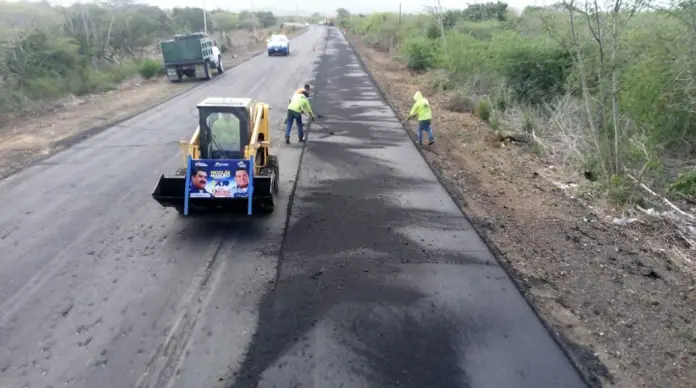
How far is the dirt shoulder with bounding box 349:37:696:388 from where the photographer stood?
19.8ft

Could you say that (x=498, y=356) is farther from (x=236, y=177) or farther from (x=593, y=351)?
(x=236, y=177)

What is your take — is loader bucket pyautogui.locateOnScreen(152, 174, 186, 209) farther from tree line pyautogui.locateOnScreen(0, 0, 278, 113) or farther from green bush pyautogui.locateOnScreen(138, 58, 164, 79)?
green bush pyautogui.locateOnScreen(138, 58, 164, 79)

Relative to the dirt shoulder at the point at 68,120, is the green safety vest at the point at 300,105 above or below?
above

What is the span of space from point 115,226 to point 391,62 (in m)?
30.4

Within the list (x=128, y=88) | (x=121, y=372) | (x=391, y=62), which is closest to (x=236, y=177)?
(x=121, y=372)

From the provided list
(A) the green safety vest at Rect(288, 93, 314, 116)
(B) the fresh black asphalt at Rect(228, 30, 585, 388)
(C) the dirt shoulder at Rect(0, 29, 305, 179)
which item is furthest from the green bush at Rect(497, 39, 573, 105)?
(C) the dirt shoulder at Rect(0, 29, 305, 179)

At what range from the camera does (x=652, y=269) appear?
8.06m

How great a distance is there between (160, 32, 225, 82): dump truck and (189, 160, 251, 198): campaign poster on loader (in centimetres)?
2129

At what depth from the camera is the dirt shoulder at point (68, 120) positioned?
14438 millimetres

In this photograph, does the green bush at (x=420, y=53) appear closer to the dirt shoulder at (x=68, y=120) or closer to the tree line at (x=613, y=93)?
the tree line at (x=613, y=93)

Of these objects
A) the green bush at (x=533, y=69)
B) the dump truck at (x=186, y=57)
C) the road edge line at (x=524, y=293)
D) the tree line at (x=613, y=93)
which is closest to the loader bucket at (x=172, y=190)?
the road edge line at (x=524, y=293)

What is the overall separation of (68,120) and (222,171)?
12.4m

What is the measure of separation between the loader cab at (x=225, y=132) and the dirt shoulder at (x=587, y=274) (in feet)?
14.3

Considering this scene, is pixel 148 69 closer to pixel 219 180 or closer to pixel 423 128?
pixel 423 128
